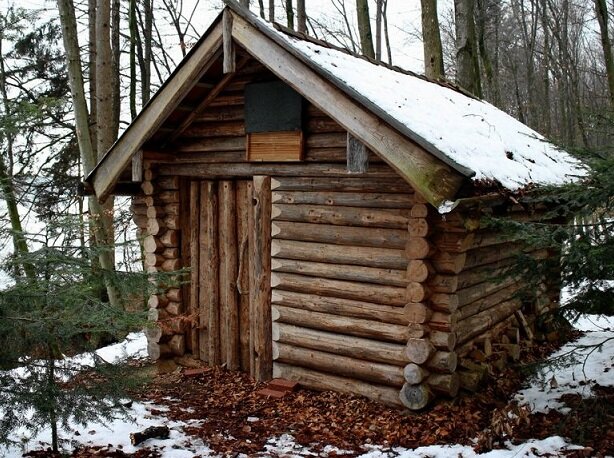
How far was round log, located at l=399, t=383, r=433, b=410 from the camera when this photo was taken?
623 cm

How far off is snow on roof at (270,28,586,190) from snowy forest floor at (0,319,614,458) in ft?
7.20

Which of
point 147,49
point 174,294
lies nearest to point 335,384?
point 174,294

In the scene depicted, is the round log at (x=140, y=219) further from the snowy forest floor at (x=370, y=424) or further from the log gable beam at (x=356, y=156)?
the log gable beam at (x=356, y=156)

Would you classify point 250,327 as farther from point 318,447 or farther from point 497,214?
point 497,214

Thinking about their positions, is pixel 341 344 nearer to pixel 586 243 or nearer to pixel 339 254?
pixel 339 254

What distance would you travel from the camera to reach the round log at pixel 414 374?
246 inches

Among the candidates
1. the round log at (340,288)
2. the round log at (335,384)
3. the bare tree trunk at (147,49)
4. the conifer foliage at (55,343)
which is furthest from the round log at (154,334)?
the bare tree trunk at (147,49)

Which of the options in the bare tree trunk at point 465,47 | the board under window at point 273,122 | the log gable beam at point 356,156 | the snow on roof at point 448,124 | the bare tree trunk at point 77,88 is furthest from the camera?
the bare tree trunk at point 465,47

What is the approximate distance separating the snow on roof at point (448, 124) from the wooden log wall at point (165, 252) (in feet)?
10.1

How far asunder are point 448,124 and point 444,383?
298 centimetres

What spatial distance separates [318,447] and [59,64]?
481 inches

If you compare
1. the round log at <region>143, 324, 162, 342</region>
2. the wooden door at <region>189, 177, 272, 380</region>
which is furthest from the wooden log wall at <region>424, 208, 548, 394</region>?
the round log at <region>143, 324, 162, 342</region>

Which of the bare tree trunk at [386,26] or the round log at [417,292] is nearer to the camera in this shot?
the round log at [417,292]

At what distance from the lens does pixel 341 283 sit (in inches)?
272
